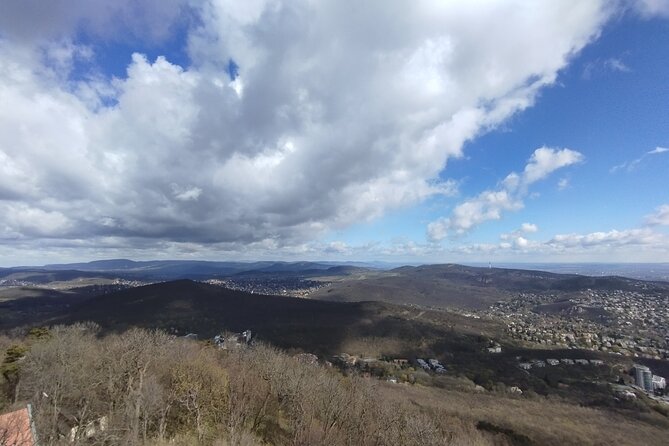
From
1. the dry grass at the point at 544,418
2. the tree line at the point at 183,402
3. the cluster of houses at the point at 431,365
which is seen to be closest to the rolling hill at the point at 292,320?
the cluster of houses at the point at 431,365

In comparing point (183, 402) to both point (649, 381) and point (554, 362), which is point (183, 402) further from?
point (554, 362)

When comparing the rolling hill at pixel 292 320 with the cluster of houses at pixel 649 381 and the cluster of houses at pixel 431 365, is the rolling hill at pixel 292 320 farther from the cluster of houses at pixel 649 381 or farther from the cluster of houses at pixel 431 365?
the cluster of houses at pixel 649 381

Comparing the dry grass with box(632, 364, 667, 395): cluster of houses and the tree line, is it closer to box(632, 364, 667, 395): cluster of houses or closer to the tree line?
the tree line

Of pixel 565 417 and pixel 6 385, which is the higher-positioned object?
pixel 6 385

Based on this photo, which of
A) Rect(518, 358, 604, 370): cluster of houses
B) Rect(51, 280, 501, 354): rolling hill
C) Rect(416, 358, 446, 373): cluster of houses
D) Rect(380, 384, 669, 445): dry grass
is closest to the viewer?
Rect(380, 384, 669, 445): dry grass

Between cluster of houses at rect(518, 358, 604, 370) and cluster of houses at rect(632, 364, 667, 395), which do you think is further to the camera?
cluster of houses at rect(518, 358, 604, 370)

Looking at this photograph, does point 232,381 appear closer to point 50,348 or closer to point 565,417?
point 50,348

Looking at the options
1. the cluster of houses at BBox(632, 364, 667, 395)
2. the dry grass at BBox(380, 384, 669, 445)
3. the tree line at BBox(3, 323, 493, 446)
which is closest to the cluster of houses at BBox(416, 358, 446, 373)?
the dry grass at BBox(380, 384, 669, 445)

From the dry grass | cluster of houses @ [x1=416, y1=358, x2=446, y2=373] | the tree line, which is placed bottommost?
cluster of houses @ [x1=416, y1=358, x2=446, y2=373]

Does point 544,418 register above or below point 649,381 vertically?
above

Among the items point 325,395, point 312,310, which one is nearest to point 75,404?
point 325,395

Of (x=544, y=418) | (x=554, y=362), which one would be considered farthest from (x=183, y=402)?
(x=554, y=362)
